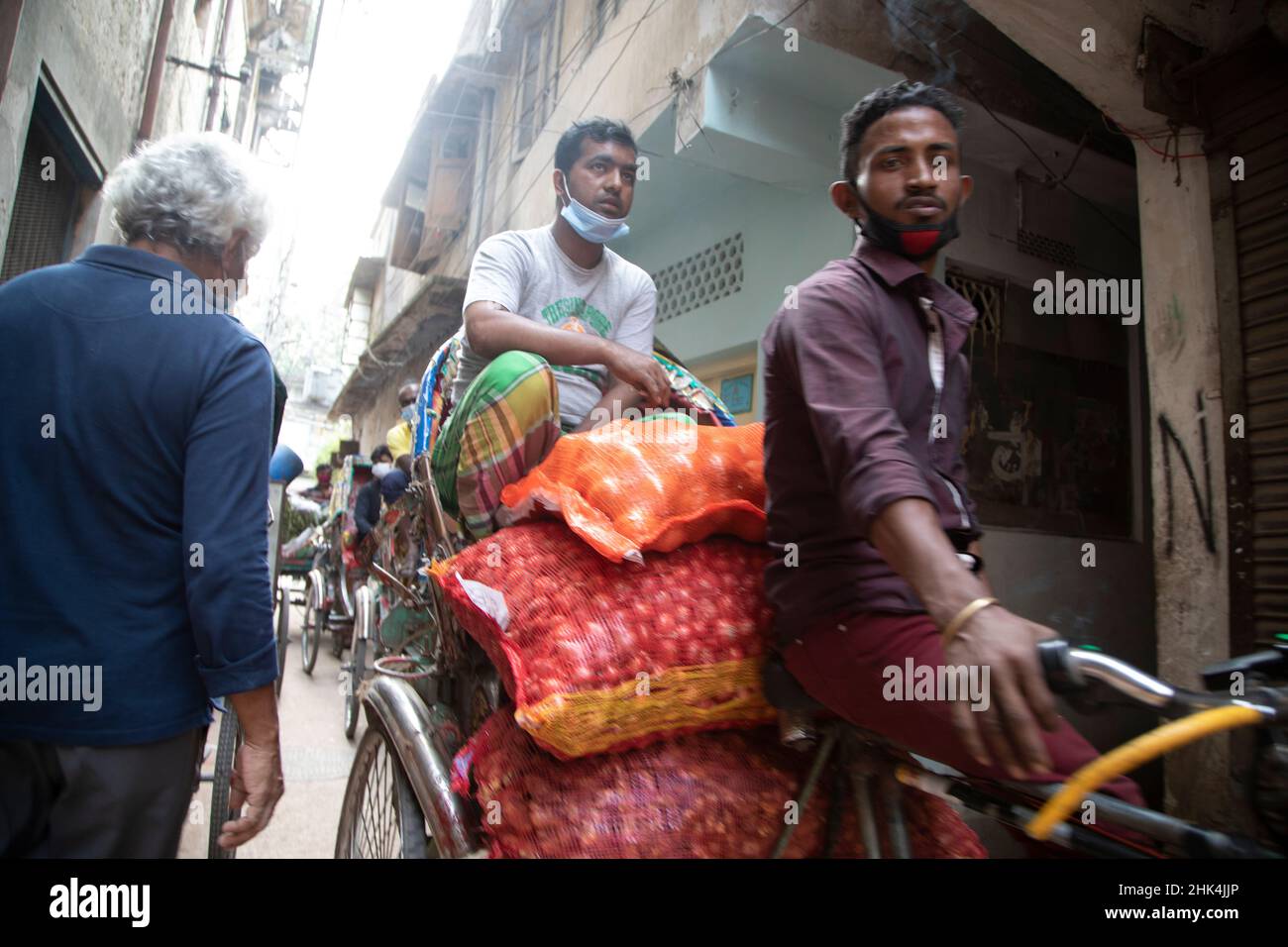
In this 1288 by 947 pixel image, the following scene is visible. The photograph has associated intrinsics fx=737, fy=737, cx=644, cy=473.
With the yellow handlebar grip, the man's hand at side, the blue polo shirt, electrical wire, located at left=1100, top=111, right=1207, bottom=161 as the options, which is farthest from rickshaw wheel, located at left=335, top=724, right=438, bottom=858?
electrical wire, located at left=1100, top=111, right=1207, bottom=161

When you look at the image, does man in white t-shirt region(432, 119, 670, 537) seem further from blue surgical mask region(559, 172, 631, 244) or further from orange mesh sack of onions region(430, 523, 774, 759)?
orange mesh sack of onions region(430, 523, 774, 759)

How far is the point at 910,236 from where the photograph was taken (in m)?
1.31

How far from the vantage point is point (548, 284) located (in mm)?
2221

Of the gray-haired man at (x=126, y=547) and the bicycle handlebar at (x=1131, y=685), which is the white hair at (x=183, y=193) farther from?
the bicycle handlebar at (x=1131, y=685)

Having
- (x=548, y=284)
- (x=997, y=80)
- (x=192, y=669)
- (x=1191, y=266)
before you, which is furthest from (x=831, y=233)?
(x=192, y=669)

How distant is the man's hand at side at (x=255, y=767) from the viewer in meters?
1.34

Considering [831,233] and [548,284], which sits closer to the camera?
[548,284]

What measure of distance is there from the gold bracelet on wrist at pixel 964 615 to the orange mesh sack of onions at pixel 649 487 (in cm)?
55

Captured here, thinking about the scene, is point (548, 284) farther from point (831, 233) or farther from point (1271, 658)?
point (831, 233)

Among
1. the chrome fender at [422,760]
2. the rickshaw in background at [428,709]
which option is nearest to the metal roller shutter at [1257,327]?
the rickshaw in background at [428,709]

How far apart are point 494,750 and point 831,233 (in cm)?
429

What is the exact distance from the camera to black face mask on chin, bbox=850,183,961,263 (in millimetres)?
1312

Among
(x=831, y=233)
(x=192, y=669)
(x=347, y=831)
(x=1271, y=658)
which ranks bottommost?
(x=347, y=831)

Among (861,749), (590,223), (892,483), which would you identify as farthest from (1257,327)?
(892,483)
